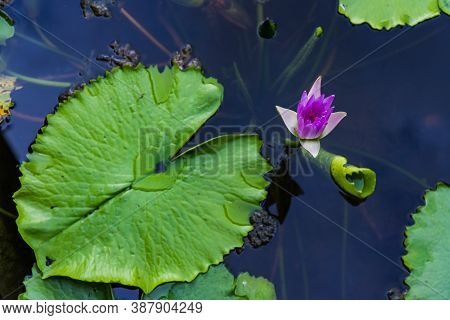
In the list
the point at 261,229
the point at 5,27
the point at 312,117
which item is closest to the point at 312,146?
the point at 312,117

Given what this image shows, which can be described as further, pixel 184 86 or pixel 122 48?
pixel 122 48

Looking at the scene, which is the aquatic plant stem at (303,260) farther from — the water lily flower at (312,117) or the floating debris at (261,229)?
the water lily flower at (312,117)

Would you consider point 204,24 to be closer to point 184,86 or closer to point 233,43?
point 233,43

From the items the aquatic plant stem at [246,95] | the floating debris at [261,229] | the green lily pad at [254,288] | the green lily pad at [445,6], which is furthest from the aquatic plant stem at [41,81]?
the green lily pad at [445,6]

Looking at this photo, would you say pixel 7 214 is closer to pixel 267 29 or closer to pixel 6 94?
pixel 6 94

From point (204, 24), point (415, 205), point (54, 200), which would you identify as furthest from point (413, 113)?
point (54, 200)

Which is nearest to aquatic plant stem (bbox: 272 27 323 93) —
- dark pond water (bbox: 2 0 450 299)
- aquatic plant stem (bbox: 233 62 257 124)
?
dark pond water (bbox: 2 0 450 299)

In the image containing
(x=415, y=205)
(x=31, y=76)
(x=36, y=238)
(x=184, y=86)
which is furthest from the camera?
(x=31, y=76)
